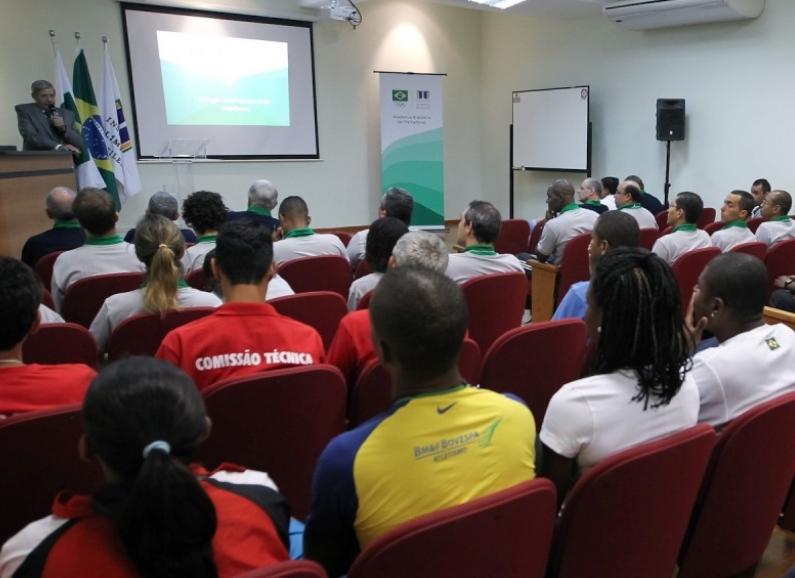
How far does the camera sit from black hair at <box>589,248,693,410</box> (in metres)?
1.45

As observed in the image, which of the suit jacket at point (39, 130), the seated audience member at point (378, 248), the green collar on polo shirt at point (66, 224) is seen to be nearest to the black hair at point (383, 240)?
the seated audience member at point (378, 248)

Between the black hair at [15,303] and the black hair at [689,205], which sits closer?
the black hair at [15,303]

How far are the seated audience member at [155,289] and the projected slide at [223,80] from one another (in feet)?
19.9

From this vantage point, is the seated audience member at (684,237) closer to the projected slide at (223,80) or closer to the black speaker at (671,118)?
the black speaker at (671,118)

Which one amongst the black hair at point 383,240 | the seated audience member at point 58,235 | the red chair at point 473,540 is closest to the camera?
the red chair at point 473,540

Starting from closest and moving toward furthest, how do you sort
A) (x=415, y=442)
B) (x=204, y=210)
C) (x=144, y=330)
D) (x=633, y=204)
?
(x=415, y=442) → (x=144, y=330) → (x=204, y=210) → (x=633, y=204)

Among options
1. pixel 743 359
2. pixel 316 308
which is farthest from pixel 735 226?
pixel 316 308

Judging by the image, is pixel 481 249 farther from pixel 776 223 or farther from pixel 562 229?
pixel 776 223

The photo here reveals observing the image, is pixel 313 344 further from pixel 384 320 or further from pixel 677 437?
pixel 677 437

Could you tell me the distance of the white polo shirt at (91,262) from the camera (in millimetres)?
3201

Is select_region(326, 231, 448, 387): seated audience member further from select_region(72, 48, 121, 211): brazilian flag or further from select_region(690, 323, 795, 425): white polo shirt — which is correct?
select_region(72, 48, 121, 211): brazilian flag

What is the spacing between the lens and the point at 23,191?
4.95 metres

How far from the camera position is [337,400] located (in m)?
1.78

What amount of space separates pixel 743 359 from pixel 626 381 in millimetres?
450
